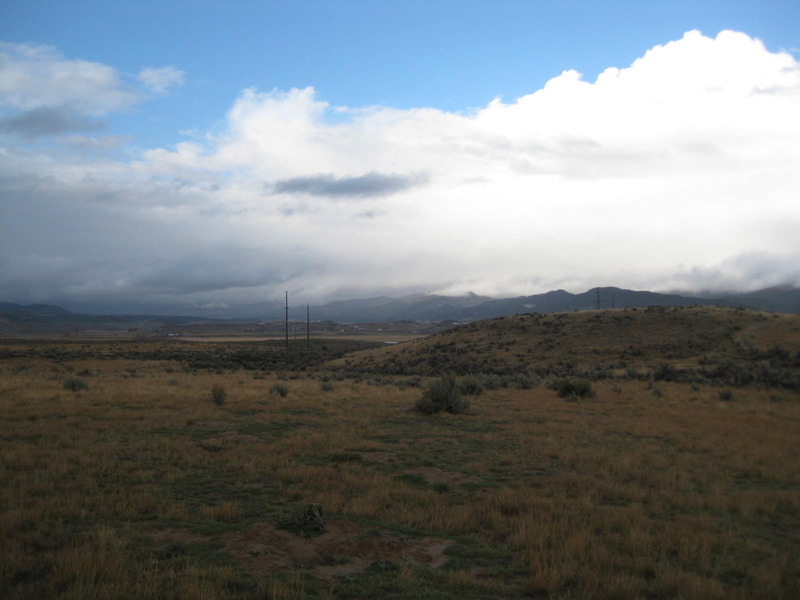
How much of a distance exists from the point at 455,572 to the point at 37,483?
7.82 meters

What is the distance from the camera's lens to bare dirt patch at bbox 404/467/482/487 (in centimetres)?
1052

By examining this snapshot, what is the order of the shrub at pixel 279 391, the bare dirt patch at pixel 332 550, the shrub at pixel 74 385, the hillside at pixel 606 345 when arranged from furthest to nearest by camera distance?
the hillside at pixel 606 345 < the shrub at pixel 279 391 < the shrub at pixel 74 385 < the bare dirt patch at pixel 332 550

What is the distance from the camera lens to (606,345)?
166 feet

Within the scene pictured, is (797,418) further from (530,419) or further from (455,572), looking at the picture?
(455,572)

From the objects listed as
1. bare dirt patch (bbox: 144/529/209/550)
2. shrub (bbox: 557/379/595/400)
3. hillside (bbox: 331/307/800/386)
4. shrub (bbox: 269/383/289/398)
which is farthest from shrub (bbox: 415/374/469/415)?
hillside (bbox: 331/307/800/386)

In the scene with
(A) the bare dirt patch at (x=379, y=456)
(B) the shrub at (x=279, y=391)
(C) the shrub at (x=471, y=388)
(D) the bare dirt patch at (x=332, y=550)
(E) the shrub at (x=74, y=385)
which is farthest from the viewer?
(C) the shrub at (x=471, y=388)

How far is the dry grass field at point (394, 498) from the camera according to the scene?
592 cm

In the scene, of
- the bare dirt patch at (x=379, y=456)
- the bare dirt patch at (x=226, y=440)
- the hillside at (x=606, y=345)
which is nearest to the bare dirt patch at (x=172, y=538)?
the bare dirt patch at (x=379, y=456)

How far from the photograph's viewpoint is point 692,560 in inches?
261

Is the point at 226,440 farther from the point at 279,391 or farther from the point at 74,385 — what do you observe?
the point at 74,385

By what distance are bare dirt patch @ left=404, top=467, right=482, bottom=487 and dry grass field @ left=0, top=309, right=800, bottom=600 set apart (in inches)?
3.8

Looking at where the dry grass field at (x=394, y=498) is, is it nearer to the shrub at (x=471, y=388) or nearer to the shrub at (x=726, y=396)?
the shrub at (x=726, y=396)

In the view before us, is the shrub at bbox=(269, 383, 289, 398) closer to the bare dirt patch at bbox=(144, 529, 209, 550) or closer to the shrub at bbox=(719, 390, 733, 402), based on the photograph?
the bare dirt patch at bbox=(144, 529, 209, 550)

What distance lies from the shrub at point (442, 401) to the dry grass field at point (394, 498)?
0.67 metres
